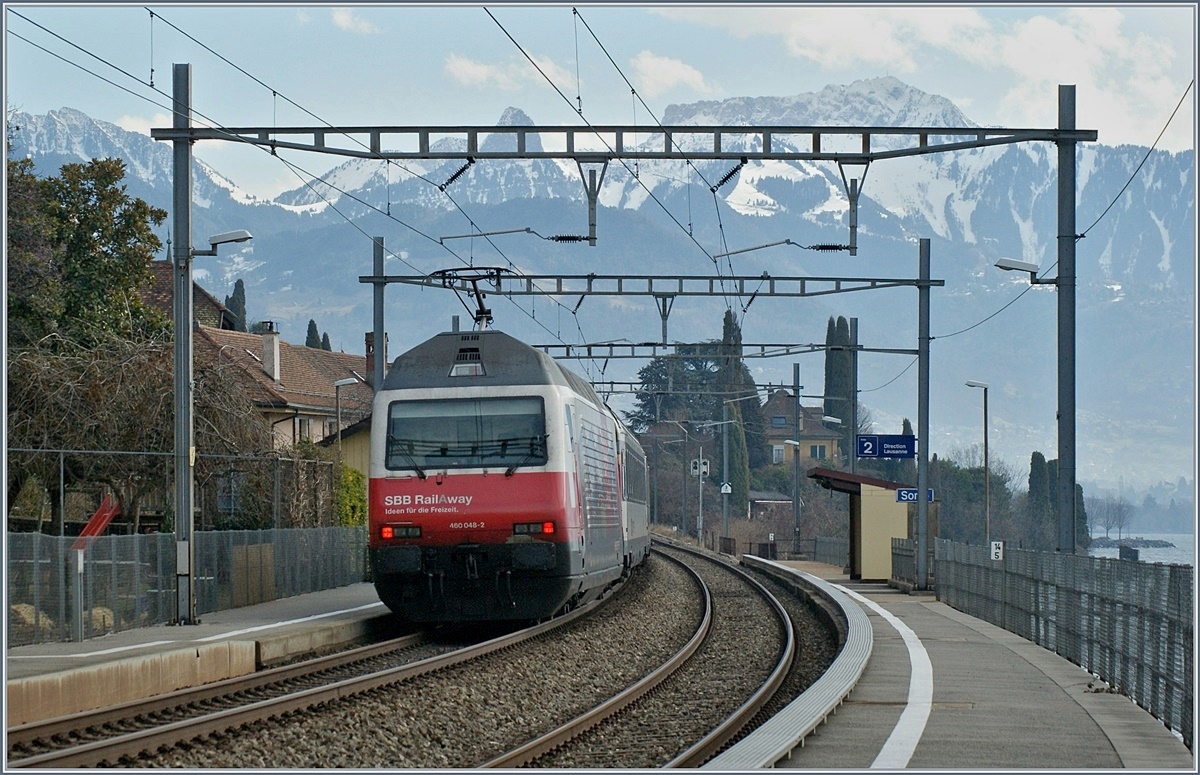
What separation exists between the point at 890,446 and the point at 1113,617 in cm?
2050

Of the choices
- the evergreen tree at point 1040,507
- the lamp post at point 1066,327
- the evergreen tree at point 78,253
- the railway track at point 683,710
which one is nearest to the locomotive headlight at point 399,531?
the railway track at point 683,710

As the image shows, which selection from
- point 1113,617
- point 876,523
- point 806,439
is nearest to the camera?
point 1113,617

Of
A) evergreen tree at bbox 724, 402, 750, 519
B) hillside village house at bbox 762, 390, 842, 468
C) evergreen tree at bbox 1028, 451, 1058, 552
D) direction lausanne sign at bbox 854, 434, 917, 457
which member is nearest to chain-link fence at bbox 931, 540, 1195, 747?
direction lausanne sign at bbox 854, 434, 917, 457

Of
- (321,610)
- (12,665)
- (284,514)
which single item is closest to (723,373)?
(284,514)

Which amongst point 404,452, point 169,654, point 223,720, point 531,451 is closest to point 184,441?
point 404,452

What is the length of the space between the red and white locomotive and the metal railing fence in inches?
122

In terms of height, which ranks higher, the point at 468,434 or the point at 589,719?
the point at 468,434

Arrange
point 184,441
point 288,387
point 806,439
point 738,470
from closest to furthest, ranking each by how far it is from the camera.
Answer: point 184,441
point 288,387
point 738,470
point 806,439

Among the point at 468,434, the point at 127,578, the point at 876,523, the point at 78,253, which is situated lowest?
the point at 876,523

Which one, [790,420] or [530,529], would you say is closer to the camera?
[530,529]

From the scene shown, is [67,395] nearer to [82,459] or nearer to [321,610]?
[82,459]

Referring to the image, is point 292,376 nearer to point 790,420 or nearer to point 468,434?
point 468,434

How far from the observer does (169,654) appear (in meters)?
14.4

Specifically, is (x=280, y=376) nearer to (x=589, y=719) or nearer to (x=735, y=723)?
(x=589, y=719)
